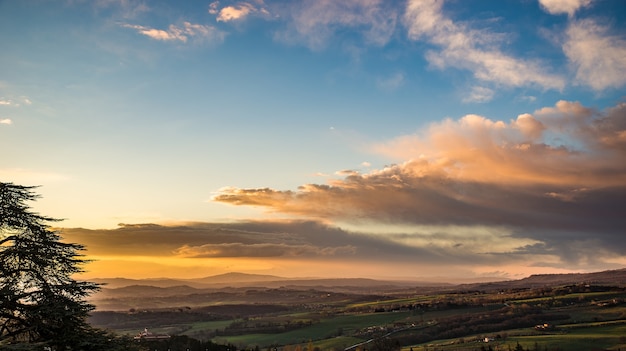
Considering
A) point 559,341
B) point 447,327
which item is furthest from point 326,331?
point 559,341

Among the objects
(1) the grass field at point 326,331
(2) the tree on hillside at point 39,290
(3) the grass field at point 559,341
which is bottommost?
(1) the grass field at point 326,331

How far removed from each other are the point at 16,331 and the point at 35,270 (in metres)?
2.77

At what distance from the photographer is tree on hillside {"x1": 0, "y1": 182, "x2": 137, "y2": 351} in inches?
821

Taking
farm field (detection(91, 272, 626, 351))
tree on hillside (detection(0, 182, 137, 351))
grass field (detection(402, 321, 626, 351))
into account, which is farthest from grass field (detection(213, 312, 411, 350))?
tree on hillside (detection(0, 182, 137, 351))

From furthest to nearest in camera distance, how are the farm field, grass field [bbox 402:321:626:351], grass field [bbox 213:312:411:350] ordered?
grass field [bbox 213:312:411:350]
the farm field
grass field [bbox 402:321:626:351]

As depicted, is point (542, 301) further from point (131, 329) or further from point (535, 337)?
point (131, 329)

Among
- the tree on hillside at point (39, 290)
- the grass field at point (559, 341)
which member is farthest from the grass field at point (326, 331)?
the tree on hillside at point (39, 290)

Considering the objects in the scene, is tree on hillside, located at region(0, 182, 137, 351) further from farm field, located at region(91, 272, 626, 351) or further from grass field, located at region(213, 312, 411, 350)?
grass field, located at region(213, 312, 411, 350)

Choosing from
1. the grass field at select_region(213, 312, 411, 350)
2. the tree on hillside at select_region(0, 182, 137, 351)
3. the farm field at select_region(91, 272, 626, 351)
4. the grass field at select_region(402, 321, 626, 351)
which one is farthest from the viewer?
the grass field at select_region(213, 312, 411, 350)

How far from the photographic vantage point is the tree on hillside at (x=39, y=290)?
2086 centimetres

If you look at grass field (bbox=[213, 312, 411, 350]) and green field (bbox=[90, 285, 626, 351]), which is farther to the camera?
grass field (bbox=[213, 312, 411, 350])

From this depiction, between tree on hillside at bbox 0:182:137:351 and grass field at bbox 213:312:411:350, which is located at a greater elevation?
tree on hillside at bbox 0:182:137:351

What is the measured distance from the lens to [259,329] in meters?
164

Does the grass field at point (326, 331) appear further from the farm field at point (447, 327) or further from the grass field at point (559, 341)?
the grass field at point (559, 341)
